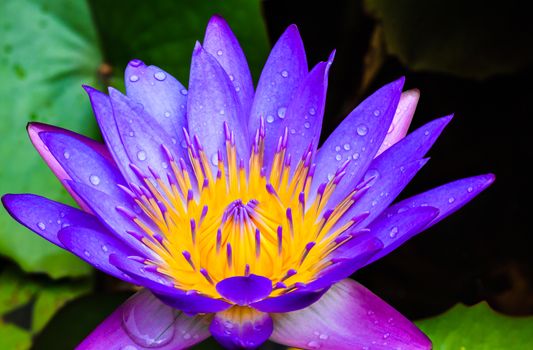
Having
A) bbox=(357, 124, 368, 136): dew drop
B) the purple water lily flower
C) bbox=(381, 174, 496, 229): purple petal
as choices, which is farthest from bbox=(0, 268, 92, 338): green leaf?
bbox=(381, 174, 496, 229): purple petal

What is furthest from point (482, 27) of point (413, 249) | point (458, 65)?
point (413, 249)

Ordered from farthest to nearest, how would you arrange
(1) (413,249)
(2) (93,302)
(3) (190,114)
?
1. (1) (413,249)
2. (2) (93,302)
3. (3) (190,114)

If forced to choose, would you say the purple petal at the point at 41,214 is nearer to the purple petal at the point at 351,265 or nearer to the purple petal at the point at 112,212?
the purple petal at the point at 112,212

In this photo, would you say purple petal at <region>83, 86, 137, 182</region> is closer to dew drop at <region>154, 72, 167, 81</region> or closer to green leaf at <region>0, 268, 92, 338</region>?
dew drop at <region>154, 72, 167, 81</region>

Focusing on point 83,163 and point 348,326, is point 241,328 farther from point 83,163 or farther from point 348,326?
point 83,163

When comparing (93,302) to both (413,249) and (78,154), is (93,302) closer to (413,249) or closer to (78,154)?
(78,154)

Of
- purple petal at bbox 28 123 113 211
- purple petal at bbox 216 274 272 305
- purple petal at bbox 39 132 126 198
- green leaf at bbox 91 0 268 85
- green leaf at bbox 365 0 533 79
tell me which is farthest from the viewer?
green leaf at bbox 365 0 533 79
